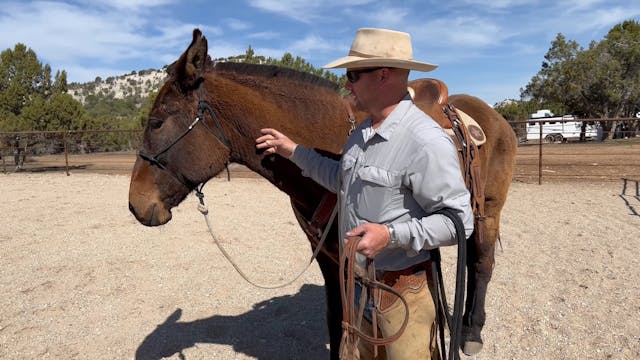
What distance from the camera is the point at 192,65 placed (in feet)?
7.20

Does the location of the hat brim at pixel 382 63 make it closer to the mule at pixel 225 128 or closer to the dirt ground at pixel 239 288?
the mule at pixel 225 128

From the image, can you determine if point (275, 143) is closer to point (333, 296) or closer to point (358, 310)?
point (358, 310)

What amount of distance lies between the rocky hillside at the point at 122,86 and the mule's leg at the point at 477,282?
10280 cm

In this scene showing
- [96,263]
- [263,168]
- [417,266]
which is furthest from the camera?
[96,263]

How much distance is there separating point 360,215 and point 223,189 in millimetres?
10068

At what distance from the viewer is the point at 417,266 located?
1.60 m

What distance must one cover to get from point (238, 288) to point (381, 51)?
371cm

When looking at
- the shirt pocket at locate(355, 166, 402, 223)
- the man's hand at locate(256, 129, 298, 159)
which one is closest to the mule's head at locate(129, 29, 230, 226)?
the man's hand at locate(256, 129, 298, 159)

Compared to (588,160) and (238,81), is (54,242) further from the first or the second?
(588,160)

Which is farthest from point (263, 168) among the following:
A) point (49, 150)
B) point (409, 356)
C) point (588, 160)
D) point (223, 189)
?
point (49, 150)

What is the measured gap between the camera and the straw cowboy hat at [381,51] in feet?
4.83

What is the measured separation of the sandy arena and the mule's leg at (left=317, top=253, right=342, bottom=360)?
611mm

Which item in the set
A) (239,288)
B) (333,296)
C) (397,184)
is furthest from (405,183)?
(239,288)

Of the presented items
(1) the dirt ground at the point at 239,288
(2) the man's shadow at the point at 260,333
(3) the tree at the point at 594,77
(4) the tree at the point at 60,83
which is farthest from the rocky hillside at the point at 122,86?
(2) the man's shadow at the point at 260,333
